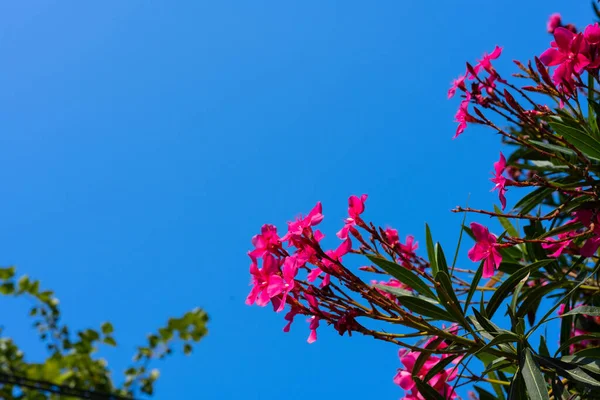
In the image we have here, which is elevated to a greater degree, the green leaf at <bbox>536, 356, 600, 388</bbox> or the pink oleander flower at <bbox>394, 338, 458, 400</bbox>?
the pink oleander flower at <bbox>394, 338, 458, 400</bbox>

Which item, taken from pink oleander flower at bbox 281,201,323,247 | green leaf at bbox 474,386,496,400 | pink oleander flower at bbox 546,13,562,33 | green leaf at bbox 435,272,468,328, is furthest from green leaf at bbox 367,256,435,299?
pink oleander flower at bbox 546,13,562,33

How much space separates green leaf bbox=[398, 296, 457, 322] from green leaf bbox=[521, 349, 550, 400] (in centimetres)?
17

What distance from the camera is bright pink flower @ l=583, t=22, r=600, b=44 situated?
3.94ft

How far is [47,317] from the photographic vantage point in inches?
152

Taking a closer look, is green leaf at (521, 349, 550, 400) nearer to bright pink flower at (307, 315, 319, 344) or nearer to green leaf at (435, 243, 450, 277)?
green leaf at (435, 243, 450, 277)

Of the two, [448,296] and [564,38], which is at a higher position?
[564,38]

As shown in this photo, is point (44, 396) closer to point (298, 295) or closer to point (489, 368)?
point (298, 295)

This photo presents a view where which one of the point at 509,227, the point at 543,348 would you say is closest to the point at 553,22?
the point at 509,227

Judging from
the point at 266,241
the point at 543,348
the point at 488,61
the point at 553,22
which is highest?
the point at 553,22

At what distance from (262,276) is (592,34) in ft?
3.11

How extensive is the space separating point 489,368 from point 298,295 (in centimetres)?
45

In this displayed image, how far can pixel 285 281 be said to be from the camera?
1137mm

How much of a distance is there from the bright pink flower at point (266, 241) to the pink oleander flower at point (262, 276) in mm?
18

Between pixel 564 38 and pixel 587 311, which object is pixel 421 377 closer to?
pixel 587 311
